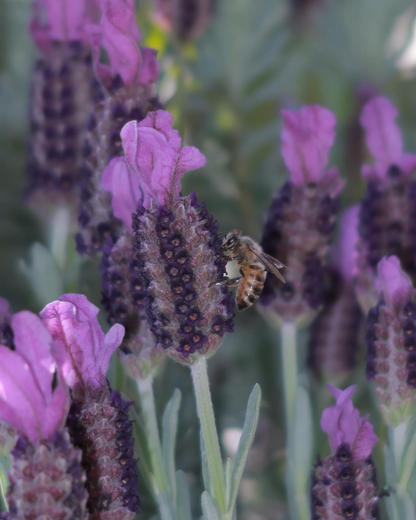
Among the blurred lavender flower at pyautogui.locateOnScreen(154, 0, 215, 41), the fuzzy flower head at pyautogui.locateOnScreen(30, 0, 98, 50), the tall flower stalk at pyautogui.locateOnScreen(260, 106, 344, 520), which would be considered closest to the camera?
the tall flower stalk at pyautogui.locateOnScreen(260, 106, 344, 520)

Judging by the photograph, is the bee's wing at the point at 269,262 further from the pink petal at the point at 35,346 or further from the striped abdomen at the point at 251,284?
the pink petal at the point at 35,346

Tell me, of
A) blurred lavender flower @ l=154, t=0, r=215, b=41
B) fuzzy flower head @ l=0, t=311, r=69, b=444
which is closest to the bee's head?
fuzzy flower head @ l=0, t=311, r=69, b=444

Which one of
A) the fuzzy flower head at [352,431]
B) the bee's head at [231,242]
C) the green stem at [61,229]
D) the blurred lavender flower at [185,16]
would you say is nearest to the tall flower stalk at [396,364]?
the fuzzy flower head at [352,431]

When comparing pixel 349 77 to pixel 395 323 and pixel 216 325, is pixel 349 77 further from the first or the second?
pixel 216 325


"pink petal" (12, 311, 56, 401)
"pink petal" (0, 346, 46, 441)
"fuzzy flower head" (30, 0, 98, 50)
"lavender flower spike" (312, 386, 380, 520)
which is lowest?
"lavender flower spike" (312, 386, 380, 520)

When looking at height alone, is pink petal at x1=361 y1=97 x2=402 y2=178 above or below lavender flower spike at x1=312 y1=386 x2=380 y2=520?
above

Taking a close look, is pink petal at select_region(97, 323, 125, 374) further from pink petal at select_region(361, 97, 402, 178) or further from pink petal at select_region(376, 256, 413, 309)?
pink petal at select_region(361, 97, 402, 178)
